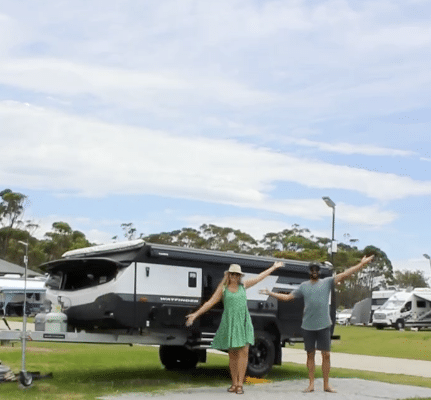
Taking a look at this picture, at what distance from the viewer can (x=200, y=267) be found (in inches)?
517

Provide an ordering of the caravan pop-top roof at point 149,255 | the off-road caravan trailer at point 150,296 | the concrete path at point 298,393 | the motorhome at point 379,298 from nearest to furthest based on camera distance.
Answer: the concrete path at point 298,393
the off-road caravan trailer at point 150,296
the caravan pop-top roof at point 149,255
the motorhome at point 379,298

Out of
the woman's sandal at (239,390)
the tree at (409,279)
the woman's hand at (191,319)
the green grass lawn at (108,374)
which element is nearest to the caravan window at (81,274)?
the woman's hand at (191,319)

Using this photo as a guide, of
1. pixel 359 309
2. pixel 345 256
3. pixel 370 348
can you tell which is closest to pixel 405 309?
pixel 359 309

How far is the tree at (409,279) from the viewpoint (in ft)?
316

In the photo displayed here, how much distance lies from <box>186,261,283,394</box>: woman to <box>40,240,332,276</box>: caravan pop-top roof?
4.13 ft

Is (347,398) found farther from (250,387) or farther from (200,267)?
(200,267)

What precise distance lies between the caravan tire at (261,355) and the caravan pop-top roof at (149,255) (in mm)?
1205

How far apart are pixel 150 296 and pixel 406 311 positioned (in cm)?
3944

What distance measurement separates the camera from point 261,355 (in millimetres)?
13672

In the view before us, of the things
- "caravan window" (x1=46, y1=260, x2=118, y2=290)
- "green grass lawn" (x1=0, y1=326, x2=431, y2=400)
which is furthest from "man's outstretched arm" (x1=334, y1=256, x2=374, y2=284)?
"caravan window" (x1=46, y1=260, x2=118, y2=290)

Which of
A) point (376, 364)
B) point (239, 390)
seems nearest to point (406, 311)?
point (376, 364)

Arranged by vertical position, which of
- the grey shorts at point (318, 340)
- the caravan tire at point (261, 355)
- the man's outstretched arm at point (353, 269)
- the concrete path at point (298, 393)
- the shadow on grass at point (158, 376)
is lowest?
the shadow on grass at point (158, 376)

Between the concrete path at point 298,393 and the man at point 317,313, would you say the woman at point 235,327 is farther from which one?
the man at point 317,313

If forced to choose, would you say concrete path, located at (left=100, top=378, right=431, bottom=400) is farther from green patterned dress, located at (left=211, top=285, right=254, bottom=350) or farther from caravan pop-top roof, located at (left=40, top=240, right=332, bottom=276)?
caravan pop-top roof, located at (left=40, top=240, right=332, bottom=276)
